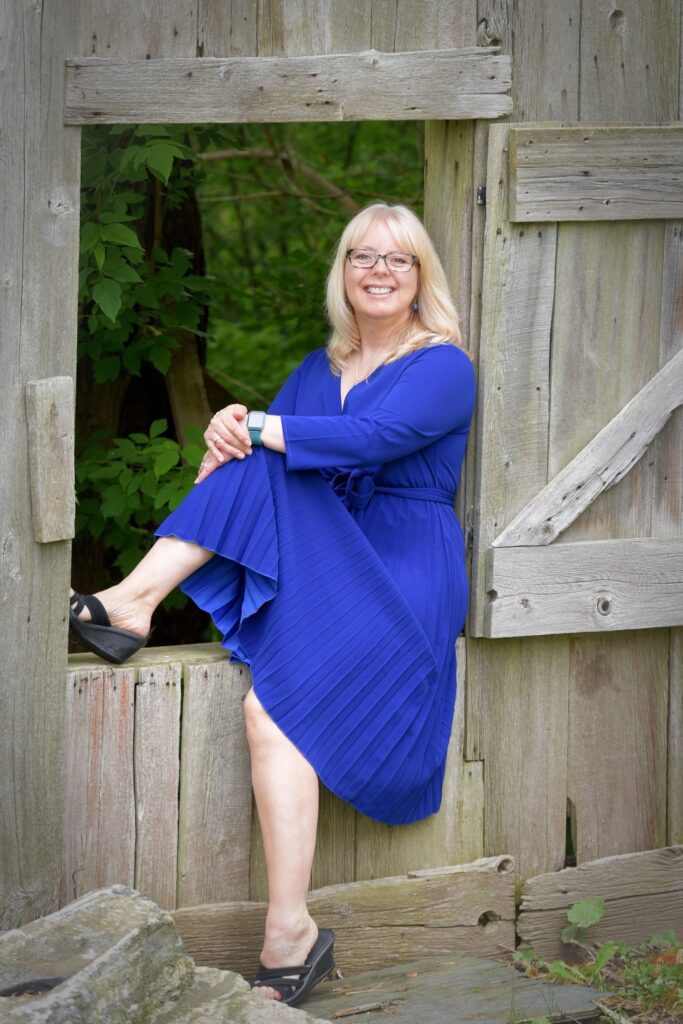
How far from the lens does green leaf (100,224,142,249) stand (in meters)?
Answer: 4.04

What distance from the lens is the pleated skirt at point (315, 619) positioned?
357cm

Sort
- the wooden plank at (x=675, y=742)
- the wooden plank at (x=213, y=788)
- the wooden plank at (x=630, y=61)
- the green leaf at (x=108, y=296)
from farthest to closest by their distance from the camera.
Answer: the wooden plank at (x=675, y=742), the green leaf at (x=108, y=296), the wooden plank at (x=630, y=61), the wooden plank at (x=213, y=788)

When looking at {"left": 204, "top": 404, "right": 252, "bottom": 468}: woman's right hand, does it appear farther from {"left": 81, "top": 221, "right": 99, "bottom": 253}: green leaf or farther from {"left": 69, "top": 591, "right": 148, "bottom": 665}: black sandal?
{"left": 81, "top": 221, "right": 99, "bottom": 253}: green leaf

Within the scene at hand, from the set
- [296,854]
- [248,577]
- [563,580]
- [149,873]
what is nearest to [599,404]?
[563,580]

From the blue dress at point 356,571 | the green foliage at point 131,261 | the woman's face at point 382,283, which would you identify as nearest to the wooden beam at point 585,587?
the blue dress at point 356,571

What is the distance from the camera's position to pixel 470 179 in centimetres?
378

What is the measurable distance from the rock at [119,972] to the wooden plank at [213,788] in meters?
0.47

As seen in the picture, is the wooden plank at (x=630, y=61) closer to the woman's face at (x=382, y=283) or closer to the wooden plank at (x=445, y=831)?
the woman's face at (x=382, y=283)

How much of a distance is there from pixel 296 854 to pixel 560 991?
36.4 inches

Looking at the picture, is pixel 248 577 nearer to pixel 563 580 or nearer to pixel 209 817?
pixel 209 817

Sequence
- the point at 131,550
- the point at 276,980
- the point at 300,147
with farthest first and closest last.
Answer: the point at 300,147
the point at 131,550
the point at 276,980

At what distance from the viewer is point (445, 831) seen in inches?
159

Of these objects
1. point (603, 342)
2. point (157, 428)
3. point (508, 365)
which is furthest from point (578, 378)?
point (157, 428)

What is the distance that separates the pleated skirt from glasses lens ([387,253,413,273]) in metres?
0.63
